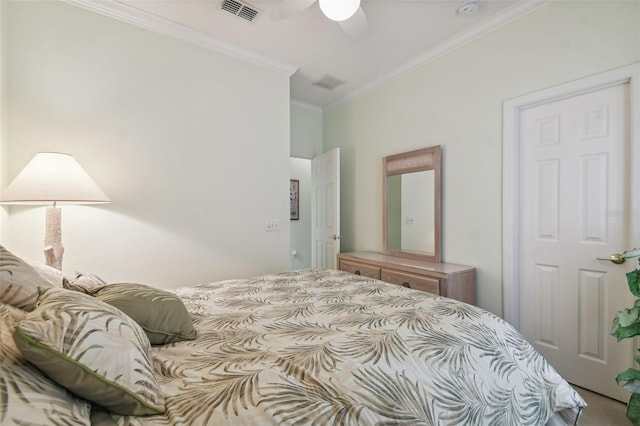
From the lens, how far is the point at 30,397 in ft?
1.65

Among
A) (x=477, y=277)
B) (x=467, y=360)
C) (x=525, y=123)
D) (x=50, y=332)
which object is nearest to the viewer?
(x=50, y=332)

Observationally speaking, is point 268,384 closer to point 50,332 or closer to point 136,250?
point 50,332

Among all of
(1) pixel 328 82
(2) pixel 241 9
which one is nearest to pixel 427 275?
(1) pixel 328 82

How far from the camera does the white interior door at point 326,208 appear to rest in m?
3.67

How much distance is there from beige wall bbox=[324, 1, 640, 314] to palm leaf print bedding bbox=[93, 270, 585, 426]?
1344 mm

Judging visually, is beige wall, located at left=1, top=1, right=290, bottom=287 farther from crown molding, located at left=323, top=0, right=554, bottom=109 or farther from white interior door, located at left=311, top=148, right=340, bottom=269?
crown molding, located at left=323, top=0, right=554, bottom=109

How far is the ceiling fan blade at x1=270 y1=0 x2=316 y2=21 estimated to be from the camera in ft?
5.80

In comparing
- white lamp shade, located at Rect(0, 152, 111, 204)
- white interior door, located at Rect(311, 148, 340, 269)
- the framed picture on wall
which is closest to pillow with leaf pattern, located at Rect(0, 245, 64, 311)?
white lamp shade, located at Rect(0, 152, 111, 204)

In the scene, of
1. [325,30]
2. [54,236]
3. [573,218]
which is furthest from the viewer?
[325,30]

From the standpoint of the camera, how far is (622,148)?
1799mm

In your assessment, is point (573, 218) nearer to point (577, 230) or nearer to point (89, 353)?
point (577, 230)

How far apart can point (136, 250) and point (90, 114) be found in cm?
107

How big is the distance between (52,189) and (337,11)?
6.38ft

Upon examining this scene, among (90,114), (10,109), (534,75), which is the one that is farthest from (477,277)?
(10,109)
